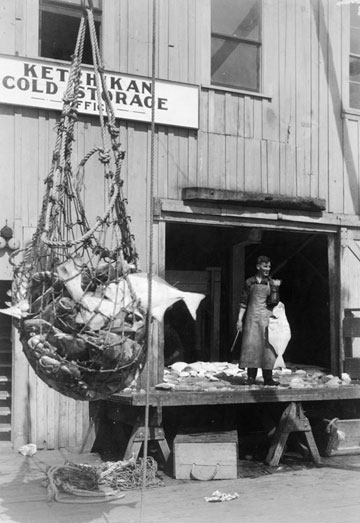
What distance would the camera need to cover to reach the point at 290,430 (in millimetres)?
8984

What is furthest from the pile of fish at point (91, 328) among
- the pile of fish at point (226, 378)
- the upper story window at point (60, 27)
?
the upper story window at point (60, 27)

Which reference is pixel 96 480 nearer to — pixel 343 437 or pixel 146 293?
pixel 146 293

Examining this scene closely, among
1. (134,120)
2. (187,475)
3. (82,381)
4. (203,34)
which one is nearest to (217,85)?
(203,34)

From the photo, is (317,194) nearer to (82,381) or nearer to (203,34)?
(203,34)

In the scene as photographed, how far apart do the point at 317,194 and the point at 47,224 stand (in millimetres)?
5979

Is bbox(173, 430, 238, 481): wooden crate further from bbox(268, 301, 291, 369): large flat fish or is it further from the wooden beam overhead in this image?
the wooden beam overhead

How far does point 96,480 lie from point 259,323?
296 centimetres

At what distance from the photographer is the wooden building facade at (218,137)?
8.82 m

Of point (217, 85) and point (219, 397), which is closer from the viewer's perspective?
point (219, 397)

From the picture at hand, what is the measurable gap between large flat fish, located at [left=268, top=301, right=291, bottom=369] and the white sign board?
272 centimetres

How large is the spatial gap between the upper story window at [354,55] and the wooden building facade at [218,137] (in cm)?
2

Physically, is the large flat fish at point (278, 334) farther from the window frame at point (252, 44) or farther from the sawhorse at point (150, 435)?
the window frame at point (252, 44)

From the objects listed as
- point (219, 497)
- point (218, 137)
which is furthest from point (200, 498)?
point (218, 137)

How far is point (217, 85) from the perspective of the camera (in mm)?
10172
